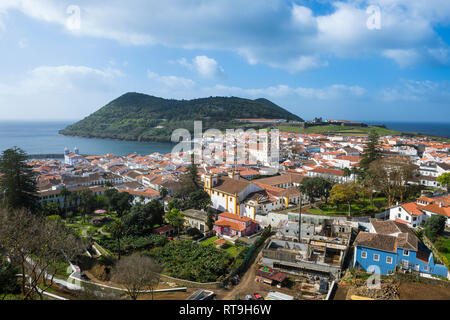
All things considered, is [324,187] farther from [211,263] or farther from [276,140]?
[276,140]

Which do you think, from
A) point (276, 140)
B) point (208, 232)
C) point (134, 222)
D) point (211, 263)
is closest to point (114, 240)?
point (134, 222)

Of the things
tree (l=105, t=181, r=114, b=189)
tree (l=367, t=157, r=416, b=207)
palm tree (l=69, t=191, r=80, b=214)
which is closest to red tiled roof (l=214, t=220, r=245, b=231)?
tree (l=367, t=157, r=416, b=207)

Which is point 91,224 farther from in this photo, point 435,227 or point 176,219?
point 435,227

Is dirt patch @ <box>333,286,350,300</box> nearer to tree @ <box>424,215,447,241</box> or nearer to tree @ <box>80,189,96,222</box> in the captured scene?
tree @ <box>424,215,447,241</box>

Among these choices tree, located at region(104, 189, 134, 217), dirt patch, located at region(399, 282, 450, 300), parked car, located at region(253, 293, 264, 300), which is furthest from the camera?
tree, located at region(104, 189, 134, 217)

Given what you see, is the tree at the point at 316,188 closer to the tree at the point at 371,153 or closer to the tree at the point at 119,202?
the tree at the point at 371,153

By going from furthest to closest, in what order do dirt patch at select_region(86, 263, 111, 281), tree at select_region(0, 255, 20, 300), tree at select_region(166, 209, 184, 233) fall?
1. tree at select_region(166, 209, 184, 233)
2. dirt patch at select_region(86, 263, 111, 281)
3. tree at select_region(0, 255, 20, 300)
